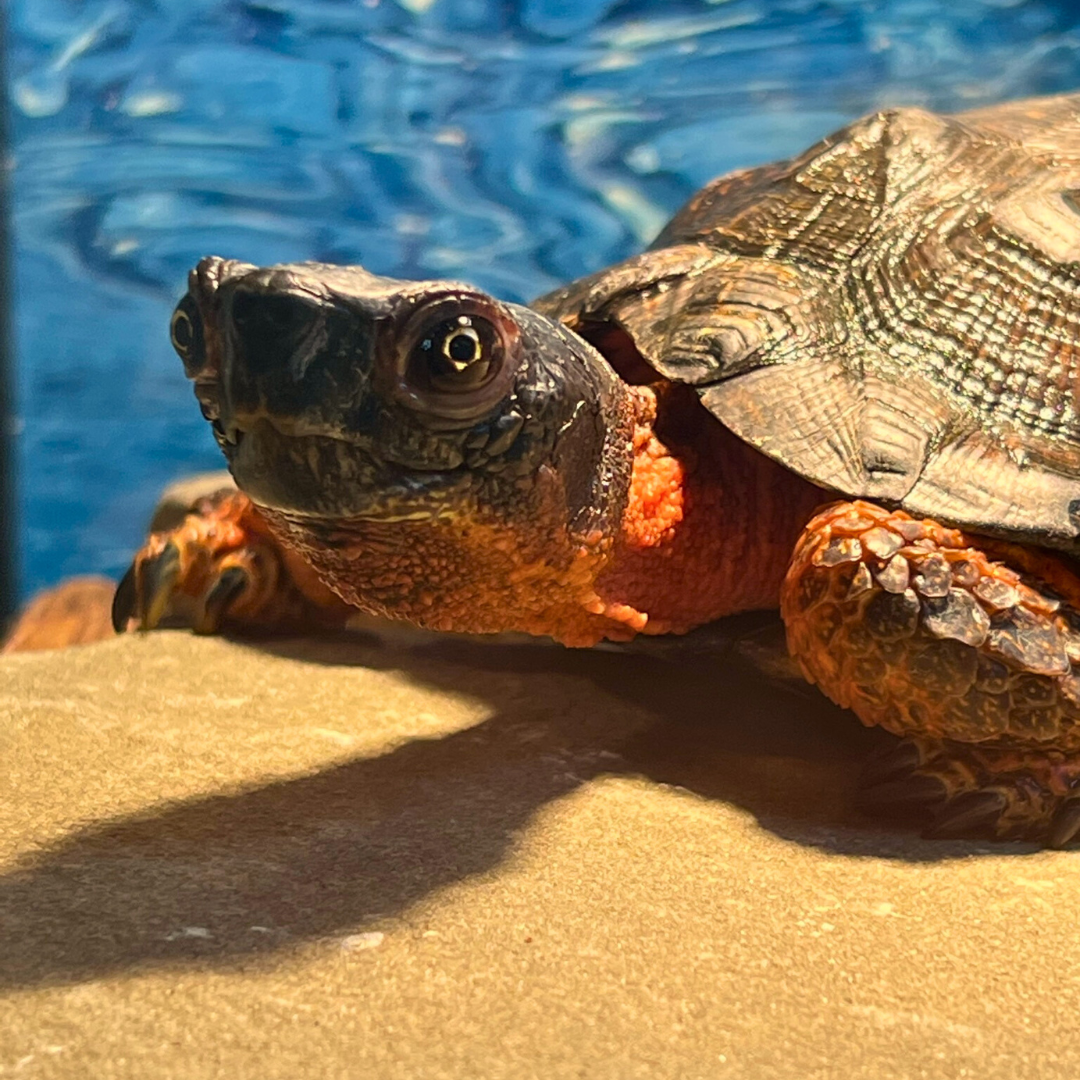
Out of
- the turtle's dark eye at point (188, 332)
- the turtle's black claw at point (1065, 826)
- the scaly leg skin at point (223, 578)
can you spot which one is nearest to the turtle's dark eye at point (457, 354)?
the turtle's dark eye at point (188, 332)

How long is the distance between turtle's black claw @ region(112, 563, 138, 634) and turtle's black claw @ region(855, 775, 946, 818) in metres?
1.54

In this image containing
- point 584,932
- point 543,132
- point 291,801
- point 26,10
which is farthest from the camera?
point 543,132

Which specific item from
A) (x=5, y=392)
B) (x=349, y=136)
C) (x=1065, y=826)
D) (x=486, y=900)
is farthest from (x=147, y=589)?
(x=349, y=136)

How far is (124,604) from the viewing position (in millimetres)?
2191

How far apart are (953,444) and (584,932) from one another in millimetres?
916

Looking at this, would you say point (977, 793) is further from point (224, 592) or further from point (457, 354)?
point (224, 592)

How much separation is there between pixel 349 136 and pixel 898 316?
3.88 meters

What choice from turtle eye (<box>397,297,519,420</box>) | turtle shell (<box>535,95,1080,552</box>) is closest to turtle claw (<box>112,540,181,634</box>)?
turtle shell (<box>535,95,1080,552</box>)

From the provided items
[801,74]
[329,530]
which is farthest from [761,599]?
[801,74]

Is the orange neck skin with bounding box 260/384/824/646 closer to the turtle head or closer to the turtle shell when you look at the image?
the turtle head

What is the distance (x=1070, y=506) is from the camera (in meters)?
1.46

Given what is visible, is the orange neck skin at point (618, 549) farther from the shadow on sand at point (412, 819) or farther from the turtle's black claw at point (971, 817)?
the turtle's black claw at point (971, 817)

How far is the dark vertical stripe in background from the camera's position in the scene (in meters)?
4.41

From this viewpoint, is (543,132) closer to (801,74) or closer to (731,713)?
(801,74)
